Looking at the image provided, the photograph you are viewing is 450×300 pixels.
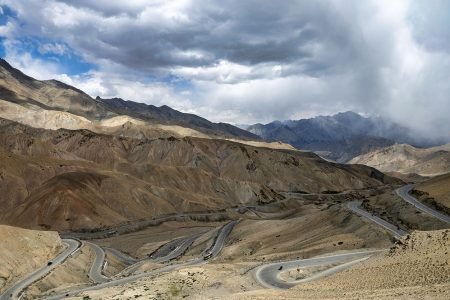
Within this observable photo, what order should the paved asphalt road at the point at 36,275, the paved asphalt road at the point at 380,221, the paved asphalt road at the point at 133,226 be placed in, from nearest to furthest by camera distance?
the paved asphalt road at the point at 36,275
the paved asphalt road at the point at 380,221
the paved asphalt road at the point at 133,226

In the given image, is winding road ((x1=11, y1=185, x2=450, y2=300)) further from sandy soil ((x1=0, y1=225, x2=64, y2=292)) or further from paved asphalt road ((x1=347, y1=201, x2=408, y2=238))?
sandy soil ((x1=0, y1=225, x2=64, y2=292))

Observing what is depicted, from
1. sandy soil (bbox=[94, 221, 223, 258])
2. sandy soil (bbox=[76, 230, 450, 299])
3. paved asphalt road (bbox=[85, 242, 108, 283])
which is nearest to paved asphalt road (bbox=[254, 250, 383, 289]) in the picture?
sandy soil (bbox=[76, 230, 450, 299])

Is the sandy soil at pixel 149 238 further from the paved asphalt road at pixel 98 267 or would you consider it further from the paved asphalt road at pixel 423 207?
the paved asphalt road at pixel 423 207

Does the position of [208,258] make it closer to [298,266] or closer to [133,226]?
[298,266]

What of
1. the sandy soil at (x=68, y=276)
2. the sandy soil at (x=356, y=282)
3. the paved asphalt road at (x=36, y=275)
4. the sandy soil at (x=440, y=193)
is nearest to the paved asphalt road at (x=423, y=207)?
the sandy soil at (x=440, y=193)

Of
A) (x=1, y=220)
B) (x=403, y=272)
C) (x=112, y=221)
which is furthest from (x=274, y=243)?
(x=1, y=220)

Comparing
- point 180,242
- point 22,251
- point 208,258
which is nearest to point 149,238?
point 180,242

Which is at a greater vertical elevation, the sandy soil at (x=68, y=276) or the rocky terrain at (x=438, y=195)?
the rocky terrain at (x=438, y=195)
